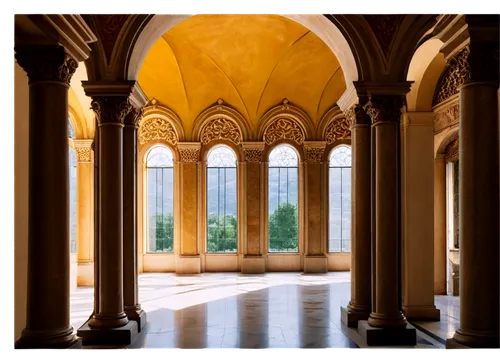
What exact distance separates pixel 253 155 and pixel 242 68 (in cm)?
301

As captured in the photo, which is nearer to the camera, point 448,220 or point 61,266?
point 61,266

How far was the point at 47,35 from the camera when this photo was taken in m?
4.88

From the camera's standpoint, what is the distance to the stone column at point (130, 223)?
851 cm

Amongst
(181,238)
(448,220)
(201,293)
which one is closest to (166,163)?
(181,238)

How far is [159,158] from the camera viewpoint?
17156 mm

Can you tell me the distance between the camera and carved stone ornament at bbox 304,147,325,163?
55.4 feet

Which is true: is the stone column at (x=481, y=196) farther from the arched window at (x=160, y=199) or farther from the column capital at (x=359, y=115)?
the arched window at (x=160, y=199)

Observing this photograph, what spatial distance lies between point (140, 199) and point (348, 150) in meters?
7.59

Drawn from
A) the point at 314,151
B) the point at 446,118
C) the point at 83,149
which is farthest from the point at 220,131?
the point at 446,118

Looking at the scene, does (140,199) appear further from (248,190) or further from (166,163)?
(248,190)

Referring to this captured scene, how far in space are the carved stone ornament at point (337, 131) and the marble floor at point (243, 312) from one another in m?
4.74

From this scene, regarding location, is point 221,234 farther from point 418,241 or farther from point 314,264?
point 418,241

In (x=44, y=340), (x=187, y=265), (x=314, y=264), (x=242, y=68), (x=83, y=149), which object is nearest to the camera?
(x=44, y=340)

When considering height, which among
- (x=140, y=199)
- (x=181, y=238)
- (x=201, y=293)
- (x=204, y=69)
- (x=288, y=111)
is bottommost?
(x=201, y=293)
